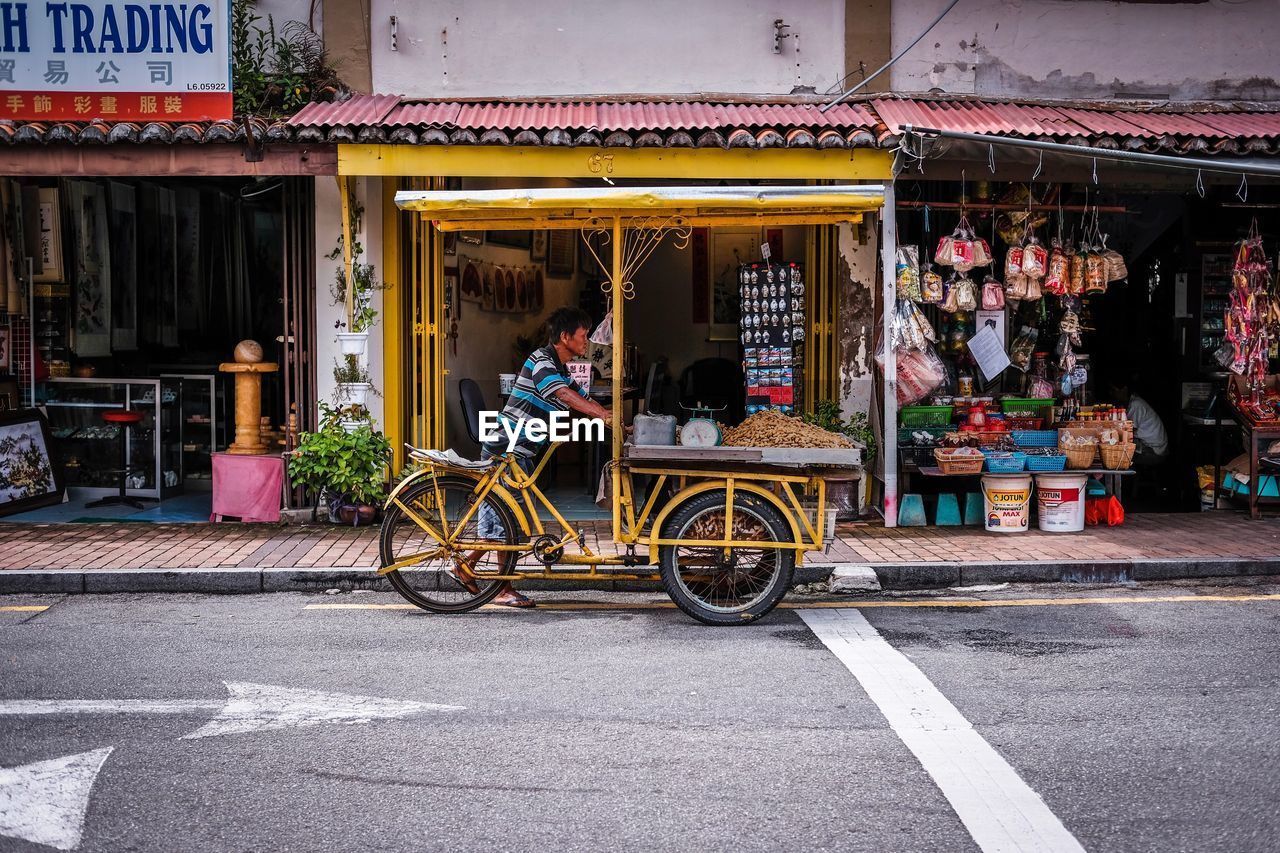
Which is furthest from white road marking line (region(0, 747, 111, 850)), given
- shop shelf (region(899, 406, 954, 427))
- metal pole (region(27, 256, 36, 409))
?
metal pole (region(27, 256, 36, 409))

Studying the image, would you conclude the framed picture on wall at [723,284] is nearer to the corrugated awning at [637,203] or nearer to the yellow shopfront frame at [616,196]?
the yellow shopfront frame at [616,196]

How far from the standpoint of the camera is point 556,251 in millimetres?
14648

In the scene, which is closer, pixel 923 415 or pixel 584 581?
pixel 584 581

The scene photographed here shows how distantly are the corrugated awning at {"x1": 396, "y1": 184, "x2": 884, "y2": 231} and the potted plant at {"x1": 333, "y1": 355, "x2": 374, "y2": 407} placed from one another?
2.56 meters

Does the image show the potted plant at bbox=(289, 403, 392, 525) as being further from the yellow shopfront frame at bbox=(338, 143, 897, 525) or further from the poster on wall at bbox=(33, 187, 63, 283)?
the poster on wall at bbox=(33, 187, 63, 283)

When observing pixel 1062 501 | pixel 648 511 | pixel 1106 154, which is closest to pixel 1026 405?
pixel 1062 501

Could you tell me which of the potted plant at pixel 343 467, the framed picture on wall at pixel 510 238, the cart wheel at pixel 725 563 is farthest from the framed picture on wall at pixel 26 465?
the cart wheel at pixel 725 563

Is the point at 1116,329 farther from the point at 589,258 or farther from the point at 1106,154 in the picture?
the point at 589,258

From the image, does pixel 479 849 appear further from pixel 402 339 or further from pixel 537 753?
pixel 402 339

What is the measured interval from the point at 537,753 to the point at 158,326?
9.58 metres

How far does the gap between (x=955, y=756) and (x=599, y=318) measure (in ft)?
33.7

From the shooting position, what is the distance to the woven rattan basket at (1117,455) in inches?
410

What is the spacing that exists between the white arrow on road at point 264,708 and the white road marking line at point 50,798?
0.57m

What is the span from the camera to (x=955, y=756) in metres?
5.00
